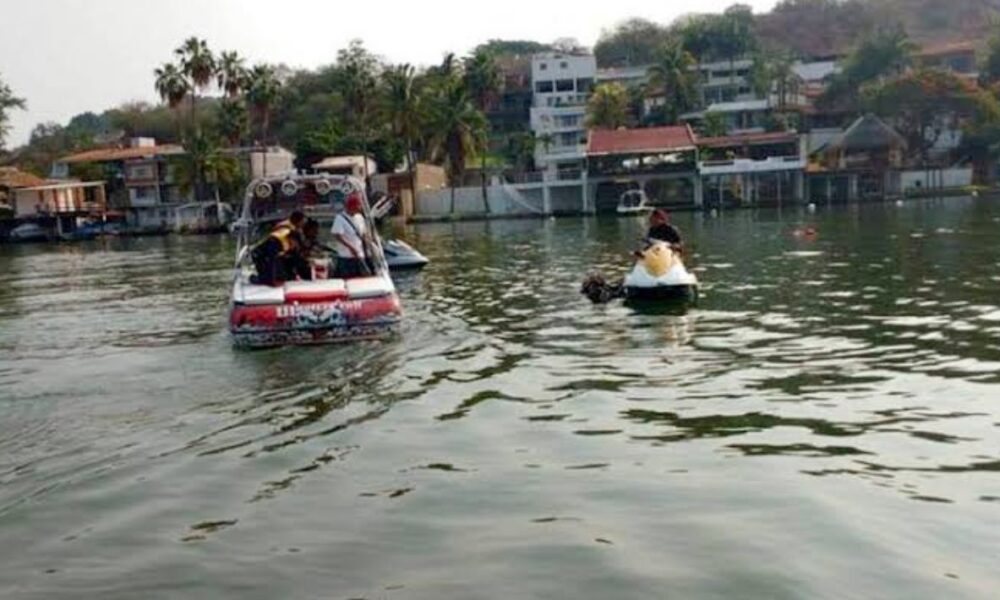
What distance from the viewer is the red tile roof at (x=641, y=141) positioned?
9069 centimetres

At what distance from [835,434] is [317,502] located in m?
5.27

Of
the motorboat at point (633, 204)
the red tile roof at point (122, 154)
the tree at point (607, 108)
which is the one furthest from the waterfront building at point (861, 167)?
the red tile roof at point (122, 154)

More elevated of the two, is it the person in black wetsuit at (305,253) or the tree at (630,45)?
the tree at (630,45)

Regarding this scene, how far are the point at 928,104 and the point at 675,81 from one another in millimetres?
23841

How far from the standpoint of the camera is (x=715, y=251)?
41.2m

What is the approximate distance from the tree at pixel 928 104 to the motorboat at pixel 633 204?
85.5 ft

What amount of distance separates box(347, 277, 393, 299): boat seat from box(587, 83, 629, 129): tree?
8985cm

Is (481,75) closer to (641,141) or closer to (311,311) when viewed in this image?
(641,141)

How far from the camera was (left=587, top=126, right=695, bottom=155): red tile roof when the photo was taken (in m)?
90.7

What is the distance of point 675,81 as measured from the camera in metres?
109

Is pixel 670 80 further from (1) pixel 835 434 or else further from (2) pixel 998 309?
(1) pixel 835 434

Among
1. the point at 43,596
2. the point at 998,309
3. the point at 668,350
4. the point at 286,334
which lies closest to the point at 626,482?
the point at 43,596

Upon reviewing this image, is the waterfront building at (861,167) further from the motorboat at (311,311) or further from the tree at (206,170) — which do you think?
the motorboat at (311,311)

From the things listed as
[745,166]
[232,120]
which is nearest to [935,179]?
[745,166]
